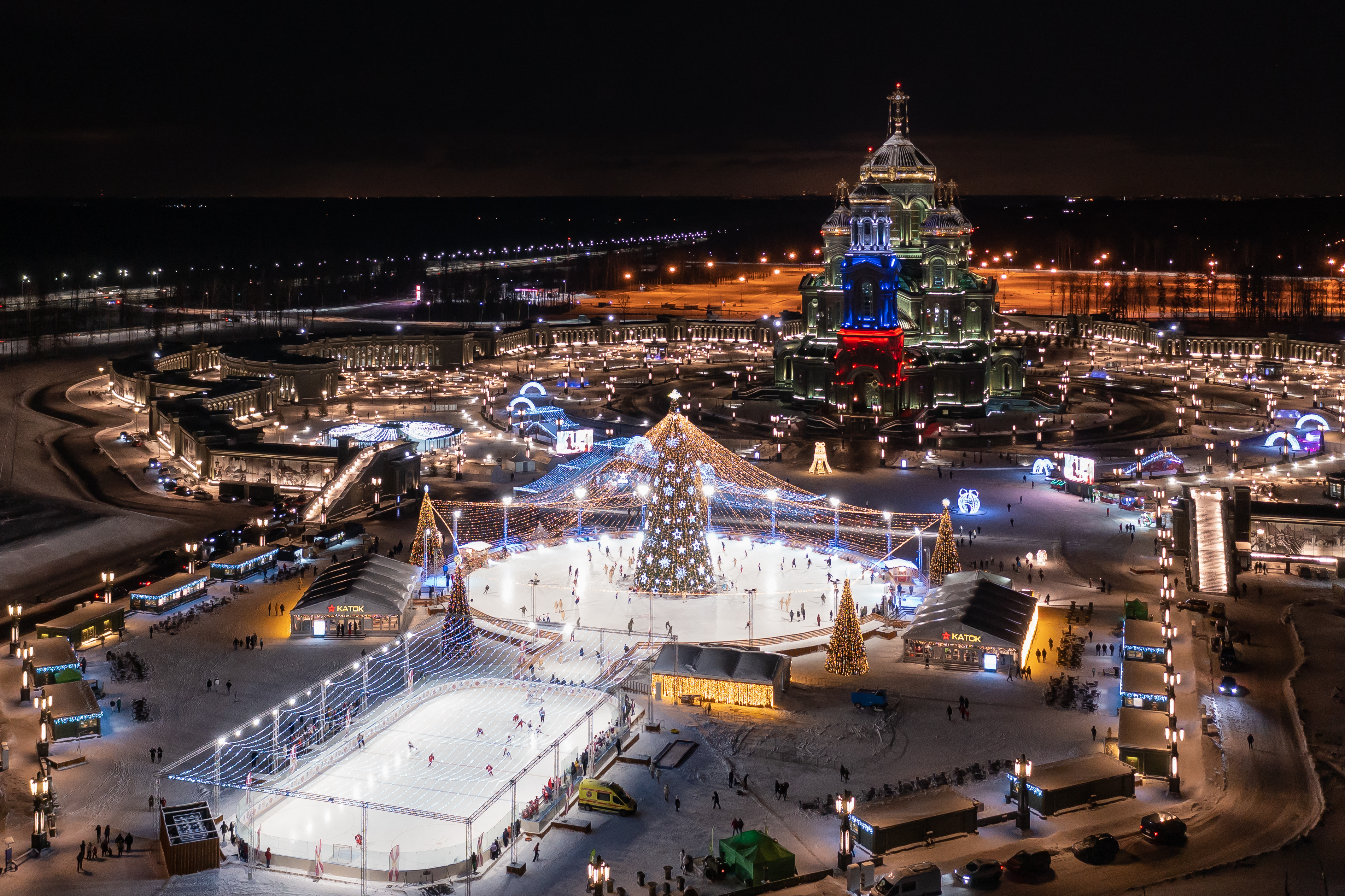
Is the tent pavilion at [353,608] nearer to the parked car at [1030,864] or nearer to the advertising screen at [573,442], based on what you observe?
the parked car at [1030,864]

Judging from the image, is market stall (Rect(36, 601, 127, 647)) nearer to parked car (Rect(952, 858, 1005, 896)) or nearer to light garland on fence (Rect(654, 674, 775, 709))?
light garland on fence (Rect(654, 674, 775, 709))

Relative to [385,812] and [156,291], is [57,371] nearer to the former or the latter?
[156,291]

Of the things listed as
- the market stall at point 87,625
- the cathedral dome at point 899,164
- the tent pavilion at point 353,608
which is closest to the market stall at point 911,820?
the tent pavilion at point 353,608

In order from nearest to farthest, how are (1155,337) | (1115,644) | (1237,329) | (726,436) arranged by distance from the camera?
1. (1115,644)
2. (726,436)
3. (1155,337)
4. (1237,329)

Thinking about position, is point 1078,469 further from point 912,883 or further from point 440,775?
point 912,883

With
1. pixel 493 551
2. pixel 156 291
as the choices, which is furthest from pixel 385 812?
pixel 156 291

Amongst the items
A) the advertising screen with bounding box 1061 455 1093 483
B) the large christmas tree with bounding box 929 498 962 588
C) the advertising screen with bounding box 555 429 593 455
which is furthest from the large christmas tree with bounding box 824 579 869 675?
the advertising screen with bounding box 555 429 593 455
